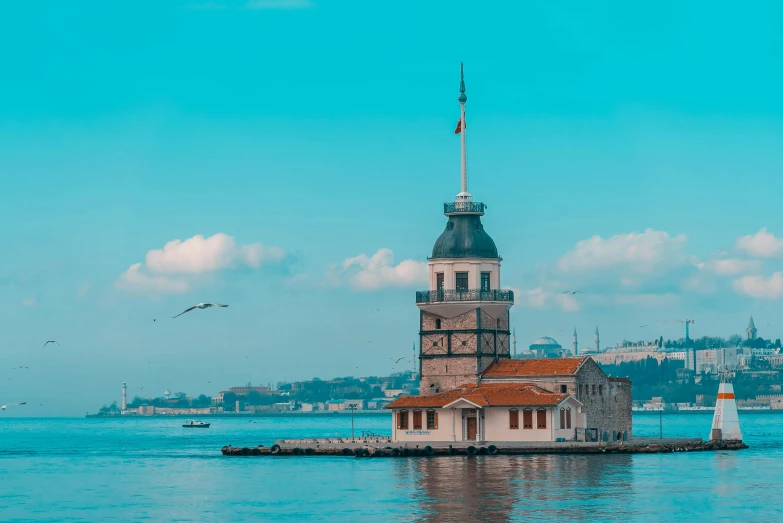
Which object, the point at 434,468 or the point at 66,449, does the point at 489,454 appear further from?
the point at 66,449

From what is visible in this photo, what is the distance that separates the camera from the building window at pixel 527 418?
7864 cm

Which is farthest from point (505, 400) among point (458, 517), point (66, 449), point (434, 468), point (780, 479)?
point (66, 449)

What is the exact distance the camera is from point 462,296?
8275 centimetres

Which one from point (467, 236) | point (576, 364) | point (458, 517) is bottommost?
point (458, 517)

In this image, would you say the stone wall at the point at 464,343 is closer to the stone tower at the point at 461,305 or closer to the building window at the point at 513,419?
the stone tower at the point at 461,305

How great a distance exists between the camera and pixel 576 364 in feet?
264

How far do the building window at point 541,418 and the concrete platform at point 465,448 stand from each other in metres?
0.98

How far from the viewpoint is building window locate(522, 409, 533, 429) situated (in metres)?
78.6

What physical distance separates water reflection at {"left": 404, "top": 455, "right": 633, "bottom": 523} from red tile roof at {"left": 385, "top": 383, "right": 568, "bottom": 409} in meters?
3.31

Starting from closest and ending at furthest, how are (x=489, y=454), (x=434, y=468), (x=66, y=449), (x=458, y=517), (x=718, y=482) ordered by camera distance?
(x=458, y=517)
(x=718, y=482)
(x=434, y=468)
(x=489, y=454)
(x=66, y=449)

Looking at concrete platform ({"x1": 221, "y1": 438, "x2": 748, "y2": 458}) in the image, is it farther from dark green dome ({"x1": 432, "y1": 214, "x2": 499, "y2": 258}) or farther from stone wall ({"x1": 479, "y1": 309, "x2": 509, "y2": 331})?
dark green dome ({"x1": 432, "y1": 214, "x2": 499, "y2": 258})

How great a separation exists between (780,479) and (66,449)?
64373 millimetres

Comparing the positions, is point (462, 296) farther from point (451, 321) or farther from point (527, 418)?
point (527, 418)

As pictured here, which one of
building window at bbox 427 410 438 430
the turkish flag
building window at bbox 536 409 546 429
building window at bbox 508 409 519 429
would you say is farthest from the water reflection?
the turkish flag
